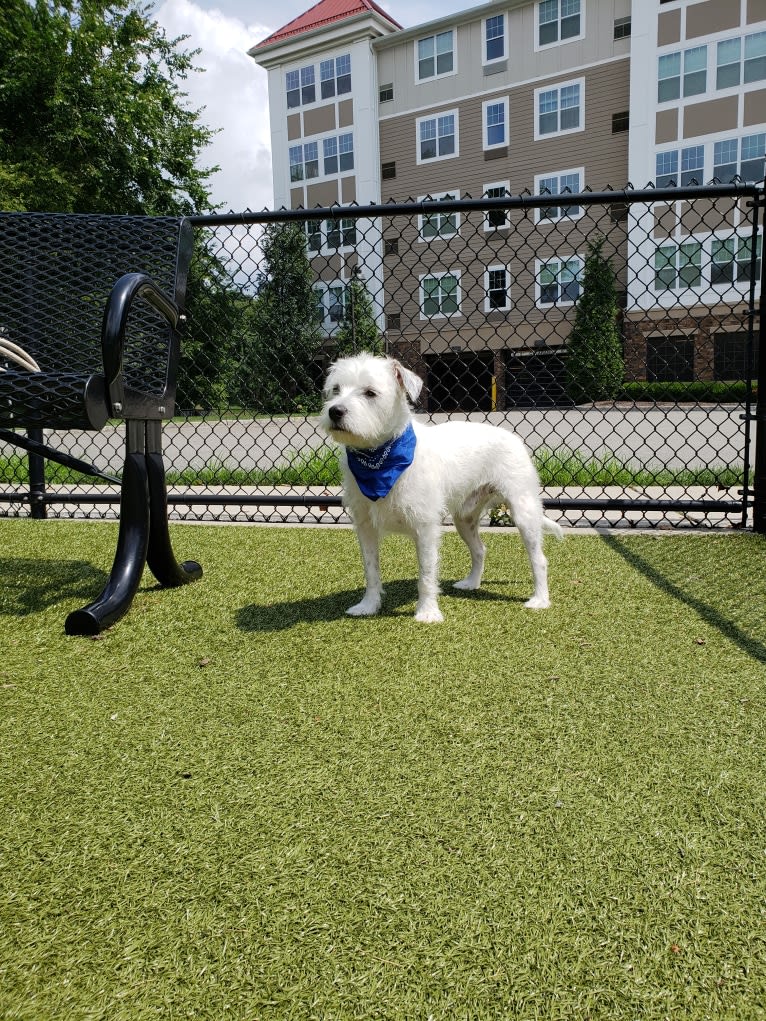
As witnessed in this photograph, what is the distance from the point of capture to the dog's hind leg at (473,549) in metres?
3.13

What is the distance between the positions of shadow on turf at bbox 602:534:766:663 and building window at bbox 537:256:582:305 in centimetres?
184

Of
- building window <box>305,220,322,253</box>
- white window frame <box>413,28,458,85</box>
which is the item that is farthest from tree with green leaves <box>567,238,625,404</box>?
white window frame <box>413,28,458,85</box>

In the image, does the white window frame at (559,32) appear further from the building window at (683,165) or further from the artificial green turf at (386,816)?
the artificial green turf at (386,816)

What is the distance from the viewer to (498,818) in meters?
1.36

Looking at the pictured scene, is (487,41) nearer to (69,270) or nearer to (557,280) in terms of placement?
(557,280)

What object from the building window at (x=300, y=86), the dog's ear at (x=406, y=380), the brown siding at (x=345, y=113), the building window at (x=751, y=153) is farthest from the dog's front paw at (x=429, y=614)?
the building window at (x=300, y=86)

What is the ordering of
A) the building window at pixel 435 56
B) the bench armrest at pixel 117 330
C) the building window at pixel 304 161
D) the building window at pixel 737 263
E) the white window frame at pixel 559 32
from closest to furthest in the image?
1. the bench armrest at pixel 117 330
2. the building window at pixel 737 263
3. the white window frame at pixel 559 32
4. the building window at pixel 435 56
5. the building window at pixel 304 161

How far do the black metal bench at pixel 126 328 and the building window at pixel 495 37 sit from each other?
27304 mm

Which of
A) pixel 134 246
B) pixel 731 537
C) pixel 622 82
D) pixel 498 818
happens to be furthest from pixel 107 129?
pixel 498 818

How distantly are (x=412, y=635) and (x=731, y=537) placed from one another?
2.28m

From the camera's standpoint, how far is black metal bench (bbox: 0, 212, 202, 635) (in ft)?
8.47

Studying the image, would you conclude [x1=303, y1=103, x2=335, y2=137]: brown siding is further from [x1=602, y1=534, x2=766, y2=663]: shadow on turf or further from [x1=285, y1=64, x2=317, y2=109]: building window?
[x1=602, y1=534, x2=766, y2=663]: shadow on turf

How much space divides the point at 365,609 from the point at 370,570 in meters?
0.16

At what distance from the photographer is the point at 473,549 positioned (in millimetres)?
3148
